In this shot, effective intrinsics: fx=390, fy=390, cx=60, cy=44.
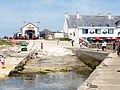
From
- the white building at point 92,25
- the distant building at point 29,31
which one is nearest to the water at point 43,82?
the white building at point 92,25

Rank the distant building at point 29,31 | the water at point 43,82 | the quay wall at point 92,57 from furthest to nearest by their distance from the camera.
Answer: the distant building at point 29,31
the quay wall at point 92,57
the water at point 43,82

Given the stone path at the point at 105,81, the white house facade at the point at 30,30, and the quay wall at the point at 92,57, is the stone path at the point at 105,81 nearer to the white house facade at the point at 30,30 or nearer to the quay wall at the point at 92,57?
the quay wall at the point at 92,57

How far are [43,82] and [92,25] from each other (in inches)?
2631

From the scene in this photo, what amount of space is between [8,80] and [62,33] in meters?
71.5

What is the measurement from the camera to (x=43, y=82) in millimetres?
29031

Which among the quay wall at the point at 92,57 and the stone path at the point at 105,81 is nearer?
the stone path at the point at 105,81

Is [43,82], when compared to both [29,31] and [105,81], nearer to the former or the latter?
[105,81]

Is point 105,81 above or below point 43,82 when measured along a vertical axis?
above

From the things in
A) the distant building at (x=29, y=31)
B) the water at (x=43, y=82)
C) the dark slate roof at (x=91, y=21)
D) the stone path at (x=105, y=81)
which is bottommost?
the water at (x=43, y=82)

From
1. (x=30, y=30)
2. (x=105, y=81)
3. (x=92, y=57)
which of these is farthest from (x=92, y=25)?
(x=105, y=81)

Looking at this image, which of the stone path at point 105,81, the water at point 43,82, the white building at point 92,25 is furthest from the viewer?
the white building at point 92,25

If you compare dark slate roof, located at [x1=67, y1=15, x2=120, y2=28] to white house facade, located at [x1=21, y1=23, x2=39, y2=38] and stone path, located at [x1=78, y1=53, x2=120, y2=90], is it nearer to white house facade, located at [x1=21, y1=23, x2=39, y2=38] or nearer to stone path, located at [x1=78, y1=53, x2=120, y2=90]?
white house facade, located at [x1=21, y1=23, x2=39, y2=38]

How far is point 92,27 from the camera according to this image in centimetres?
9350

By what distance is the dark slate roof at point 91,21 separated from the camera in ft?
314
